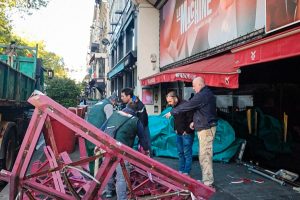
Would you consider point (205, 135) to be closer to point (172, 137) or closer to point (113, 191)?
point (113, 191)

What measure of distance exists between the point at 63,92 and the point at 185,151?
20.1 meters

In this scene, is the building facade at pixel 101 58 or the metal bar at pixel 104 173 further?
the building facade at pixel 101 58

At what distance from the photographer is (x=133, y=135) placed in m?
4.97

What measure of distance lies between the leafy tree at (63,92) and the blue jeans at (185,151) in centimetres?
1929

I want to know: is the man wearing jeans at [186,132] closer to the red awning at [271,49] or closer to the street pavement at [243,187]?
the street pavement at [243,187]

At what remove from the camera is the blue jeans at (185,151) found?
6816 millimetres

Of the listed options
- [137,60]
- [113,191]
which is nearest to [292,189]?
[113,191]

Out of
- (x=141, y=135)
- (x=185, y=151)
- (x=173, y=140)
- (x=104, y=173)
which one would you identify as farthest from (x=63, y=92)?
(x=104, y=173)

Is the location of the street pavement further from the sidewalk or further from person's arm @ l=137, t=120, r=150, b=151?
person's arm @ l=137, t=120, r=150, b=151

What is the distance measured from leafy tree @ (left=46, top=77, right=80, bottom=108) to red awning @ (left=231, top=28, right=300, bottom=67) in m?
20.9

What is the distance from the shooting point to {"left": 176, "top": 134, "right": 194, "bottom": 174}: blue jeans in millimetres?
6816

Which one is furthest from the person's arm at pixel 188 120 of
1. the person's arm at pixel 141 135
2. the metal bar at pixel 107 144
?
the metal bar at pixel 107 144

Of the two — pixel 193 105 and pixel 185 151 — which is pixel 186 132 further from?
pixel 193 105

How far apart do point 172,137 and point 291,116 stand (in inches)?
150
